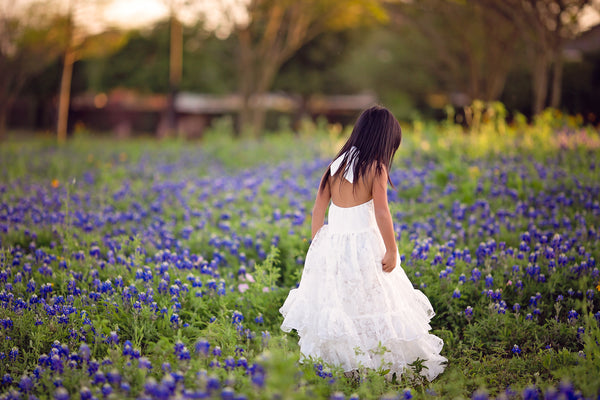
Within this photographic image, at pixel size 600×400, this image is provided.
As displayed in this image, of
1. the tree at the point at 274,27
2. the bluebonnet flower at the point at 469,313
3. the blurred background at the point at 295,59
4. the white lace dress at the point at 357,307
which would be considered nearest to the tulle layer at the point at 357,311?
the white lace dress at the point at 357,307

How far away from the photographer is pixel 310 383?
287cm

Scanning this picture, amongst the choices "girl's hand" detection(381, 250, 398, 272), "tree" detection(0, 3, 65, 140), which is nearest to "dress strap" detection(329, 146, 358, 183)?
"girl's hand" detection(381, 250, 398, 272)

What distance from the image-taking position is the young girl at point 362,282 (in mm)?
3043

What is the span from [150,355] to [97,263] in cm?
133

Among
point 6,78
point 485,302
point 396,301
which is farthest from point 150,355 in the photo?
→ point 6,78

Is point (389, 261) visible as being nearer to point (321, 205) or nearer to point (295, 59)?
point (321, 205)

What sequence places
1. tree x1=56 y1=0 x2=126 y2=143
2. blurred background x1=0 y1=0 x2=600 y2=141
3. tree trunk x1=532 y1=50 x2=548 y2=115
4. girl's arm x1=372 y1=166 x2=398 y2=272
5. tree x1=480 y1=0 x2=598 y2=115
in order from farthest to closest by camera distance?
tree x1=56 y1=0 x2=126 y2=143
blurred background x1=0 y1=0 x2=600 y2=141
tree trunk x1=532 y1=50 x2=548 y2=115
tree x1=480 y1=0 x2=598 y2=115
girl's arm x1=372 y1=166 x2=398 y2=272

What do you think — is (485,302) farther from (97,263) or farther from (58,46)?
(58,46)

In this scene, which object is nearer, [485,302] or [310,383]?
[310,383]

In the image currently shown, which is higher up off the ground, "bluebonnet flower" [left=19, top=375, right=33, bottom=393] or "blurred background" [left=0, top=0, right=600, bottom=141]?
"blurred background" [left=0, top=0, right=600, bottom=141]

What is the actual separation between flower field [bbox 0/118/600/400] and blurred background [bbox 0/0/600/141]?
8.40 ft

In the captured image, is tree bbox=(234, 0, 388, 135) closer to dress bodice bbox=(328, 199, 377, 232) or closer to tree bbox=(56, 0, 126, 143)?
tree bbox=(56, 0, 126, 143)

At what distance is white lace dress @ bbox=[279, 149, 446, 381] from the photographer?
9.98 ft

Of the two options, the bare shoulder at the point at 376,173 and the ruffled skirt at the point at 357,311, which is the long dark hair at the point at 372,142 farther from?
the ruffled skirt at the point at 357,311
